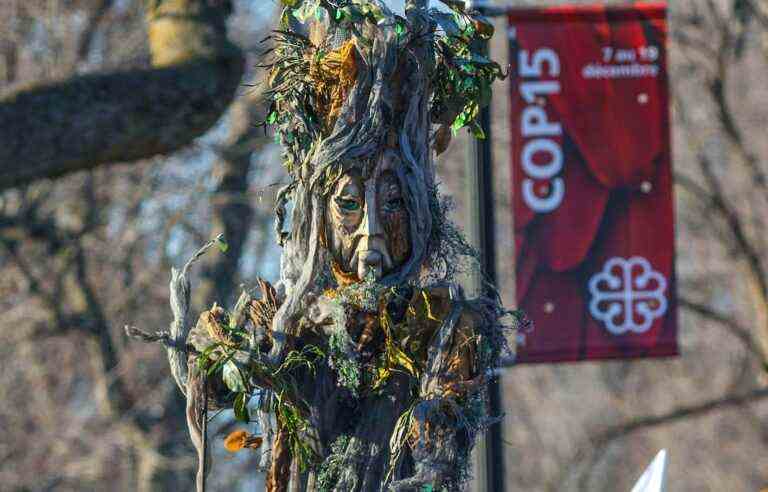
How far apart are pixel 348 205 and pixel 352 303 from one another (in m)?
0.28

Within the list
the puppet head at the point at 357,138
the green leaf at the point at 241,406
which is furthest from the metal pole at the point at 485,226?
the green leaf at the point at 241,406

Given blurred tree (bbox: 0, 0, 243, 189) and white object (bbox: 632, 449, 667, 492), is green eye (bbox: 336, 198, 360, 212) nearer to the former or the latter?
white object (bbox: 632, 449, 667, 492)

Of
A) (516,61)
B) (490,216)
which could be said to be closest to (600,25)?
(516,61)

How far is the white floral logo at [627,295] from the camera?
384 inches

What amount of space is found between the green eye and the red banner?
4906 mm

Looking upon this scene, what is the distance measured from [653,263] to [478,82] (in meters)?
5.53

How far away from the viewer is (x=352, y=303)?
4.44m

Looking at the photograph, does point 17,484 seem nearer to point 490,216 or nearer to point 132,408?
point 132,408

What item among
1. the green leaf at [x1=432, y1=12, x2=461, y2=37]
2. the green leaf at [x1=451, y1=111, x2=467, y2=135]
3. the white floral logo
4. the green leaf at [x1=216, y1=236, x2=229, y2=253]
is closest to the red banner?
the white floral logo

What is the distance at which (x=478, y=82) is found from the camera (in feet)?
15.4

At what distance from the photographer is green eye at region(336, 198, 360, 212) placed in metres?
4.50

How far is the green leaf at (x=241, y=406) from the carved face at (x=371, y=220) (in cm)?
45

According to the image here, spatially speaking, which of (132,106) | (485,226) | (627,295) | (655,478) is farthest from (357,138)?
(627,295)

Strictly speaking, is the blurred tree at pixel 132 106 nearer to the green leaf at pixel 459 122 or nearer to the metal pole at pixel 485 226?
the metal pole at pixel 485 226
